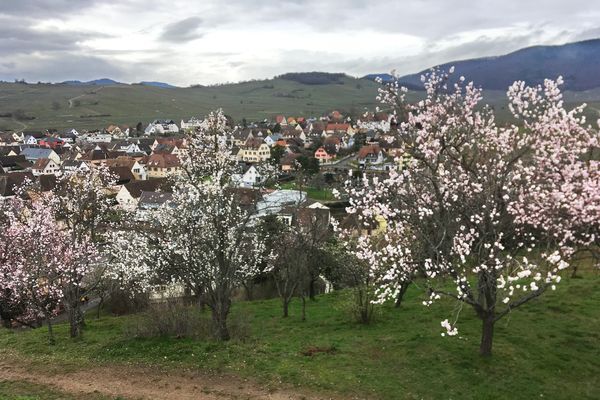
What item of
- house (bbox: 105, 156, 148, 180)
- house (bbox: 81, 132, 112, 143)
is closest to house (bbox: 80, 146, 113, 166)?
house (bbox: 105, 156, 148, 180)

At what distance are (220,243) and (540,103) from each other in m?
13.4

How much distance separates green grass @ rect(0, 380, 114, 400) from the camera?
1591cm

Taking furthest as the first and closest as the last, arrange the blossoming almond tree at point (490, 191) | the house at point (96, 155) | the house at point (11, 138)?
the house at point (11, 138)
the house at point (96, 155)
the blossoming almond tree at point (490, 191)

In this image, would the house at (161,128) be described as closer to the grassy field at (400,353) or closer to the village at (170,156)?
the village at (170,156)

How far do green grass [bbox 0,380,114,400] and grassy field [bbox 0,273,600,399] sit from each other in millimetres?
398

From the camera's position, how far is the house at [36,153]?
117 metres

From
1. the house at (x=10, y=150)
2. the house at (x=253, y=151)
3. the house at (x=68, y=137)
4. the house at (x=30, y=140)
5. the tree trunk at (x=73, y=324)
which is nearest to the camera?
the tree trunk at (x=73, y=324)

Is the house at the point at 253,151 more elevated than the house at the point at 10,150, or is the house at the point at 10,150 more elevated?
the house at the point at 10,150

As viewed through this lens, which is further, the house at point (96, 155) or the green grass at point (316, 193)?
the house at point (96, 155)

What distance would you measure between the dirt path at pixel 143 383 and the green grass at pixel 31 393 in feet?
0.73

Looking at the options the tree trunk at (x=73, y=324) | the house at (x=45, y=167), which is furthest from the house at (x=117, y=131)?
the tree trunk at (x=73, y=324)

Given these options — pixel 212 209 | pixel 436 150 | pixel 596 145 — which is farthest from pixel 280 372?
pixel 596 145

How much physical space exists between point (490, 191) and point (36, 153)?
423 feet

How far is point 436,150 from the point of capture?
58.7 feet
